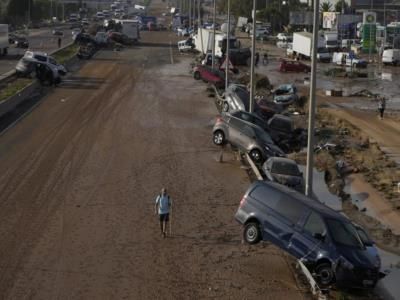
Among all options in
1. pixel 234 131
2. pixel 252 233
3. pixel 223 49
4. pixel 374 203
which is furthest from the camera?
pixel 223 49

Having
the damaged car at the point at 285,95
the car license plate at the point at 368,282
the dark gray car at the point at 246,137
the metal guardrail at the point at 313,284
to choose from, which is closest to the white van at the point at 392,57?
the damaged car at the point at 285,95

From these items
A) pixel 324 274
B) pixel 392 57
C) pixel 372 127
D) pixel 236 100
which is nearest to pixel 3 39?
pixel 236 100

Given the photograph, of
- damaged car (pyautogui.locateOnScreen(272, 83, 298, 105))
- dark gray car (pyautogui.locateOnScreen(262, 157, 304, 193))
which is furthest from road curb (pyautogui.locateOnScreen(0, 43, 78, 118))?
dark gray car (pyautogui.locateOnScreen(262, 157, 304, 193))

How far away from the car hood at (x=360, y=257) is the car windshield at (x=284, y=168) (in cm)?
972

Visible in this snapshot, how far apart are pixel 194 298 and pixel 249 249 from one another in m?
3.89

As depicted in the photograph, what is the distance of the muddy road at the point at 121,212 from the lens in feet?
54.0

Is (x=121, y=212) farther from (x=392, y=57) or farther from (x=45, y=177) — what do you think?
(x=392, y=57)

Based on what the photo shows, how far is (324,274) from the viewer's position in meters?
16.9

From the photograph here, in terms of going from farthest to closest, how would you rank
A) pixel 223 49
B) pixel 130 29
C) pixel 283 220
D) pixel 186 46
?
pixel 130 29 → pixel 186 46 → pixel 223 49 → pixel 283 220

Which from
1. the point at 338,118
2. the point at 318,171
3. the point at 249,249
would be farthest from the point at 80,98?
the point at 249,249

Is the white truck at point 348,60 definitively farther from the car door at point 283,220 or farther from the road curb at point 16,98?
the car door at point 283,220

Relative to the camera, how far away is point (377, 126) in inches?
1687

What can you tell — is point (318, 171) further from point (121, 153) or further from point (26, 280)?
point (26, 280)

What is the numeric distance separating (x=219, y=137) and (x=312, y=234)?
50.9 feet
